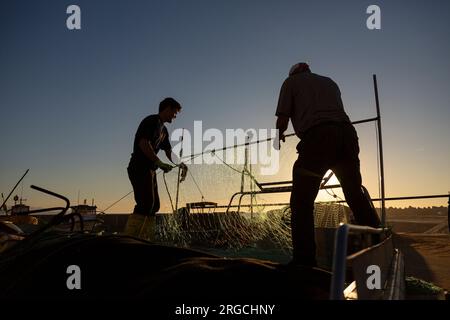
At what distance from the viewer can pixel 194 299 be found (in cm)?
118

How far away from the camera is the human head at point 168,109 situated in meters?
5.01

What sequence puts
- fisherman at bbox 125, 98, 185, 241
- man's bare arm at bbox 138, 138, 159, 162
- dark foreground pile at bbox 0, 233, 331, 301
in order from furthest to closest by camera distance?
1. man's bare arm at bbox 138, 138, 159, 162
2. fisherman at bbox 125, 98, 185, 241
3. dark foreground pile at bbox 0, 233, 331, 301

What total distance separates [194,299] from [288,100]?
8.16ft

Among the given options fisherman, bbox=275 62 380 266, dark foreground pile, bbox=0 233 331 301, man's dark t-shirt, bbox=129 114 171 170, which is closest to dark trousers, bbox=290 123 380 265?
fisherman, bbox=275 62 380 266

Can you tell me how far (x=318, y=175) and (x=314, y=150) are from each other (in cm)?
21

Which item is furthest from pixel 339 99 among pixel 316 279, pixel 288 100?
pixel 316 279

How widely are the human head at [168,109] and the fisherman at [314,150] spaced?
81.4 inches

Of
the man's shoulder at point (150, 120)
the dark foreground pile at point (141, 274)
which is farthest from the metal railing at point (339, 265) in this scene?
the man's shoulder at point (150, 120)

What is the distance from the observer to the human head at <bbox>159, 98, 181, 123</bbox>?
5.01 metres

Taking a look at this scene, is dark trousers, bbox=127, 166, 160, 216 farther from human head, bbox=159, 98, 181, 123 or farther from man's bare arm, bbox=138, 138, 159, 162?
human head, bbox=159, 98, 181, 123

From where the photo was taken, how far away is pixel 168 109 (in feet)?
16.5

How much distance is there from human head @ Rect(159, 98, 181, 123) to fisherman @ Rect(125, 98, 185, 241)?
3.8 inches

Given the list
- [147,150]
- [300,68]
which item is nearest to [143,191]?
[147,150]
